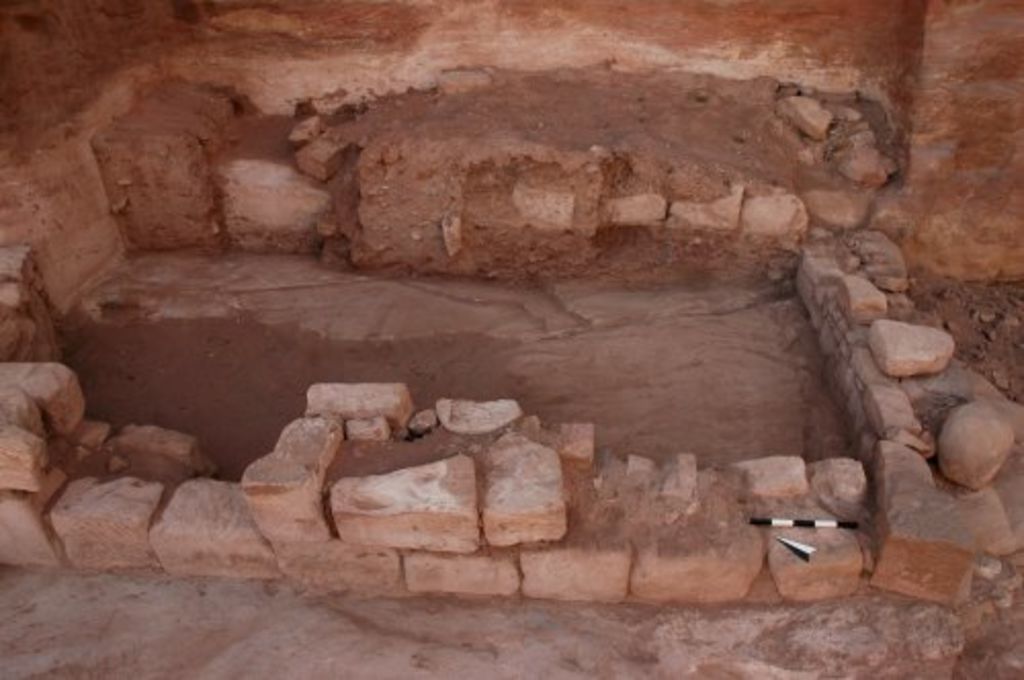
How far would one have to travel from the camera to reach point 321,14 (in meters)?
5.32

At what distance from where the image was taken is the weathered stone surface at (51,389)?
354cm

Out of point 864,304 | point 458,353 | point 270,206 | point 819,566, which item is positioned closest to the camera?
point 819,566

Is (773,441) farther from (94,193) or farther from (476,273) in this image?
(94,193)

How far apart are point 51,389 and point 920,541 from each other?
3362 mm

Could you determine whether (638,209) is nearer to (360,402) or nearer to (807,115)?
(807,115)

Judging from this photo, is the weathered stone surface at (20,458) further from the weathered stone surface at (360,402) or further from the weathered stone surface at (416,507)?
the weathered stone surface at (416,507)

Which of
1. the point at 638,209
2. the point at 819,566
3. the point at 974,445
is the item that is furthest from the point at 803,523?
the point at 638,209

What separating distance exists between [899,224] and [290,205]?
349 centimetres

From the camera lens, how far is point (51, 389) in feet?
11.7

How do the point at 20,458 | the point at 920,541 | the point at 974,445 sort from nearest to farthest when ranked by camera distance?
the point at 920,541 → the point at 20,458 → the point at 974,445

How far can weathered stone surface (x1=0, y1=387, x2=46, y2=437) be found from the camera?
3.35 meters

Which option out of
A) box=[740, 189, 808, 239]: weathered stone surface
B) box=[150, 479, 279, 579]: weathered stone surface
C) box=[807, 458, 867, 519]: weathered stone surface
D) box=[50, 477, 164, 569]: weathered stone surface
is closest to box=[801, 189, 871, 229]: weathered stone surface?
box=[740, 189, 808, 239]: weathered stone surface

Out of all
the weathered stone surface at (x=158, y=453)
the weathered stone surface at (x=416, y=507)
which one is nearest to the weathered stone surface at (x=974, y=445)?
the weathered stone surface at (x=416, y=507)

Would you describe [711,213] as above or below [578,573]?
above
